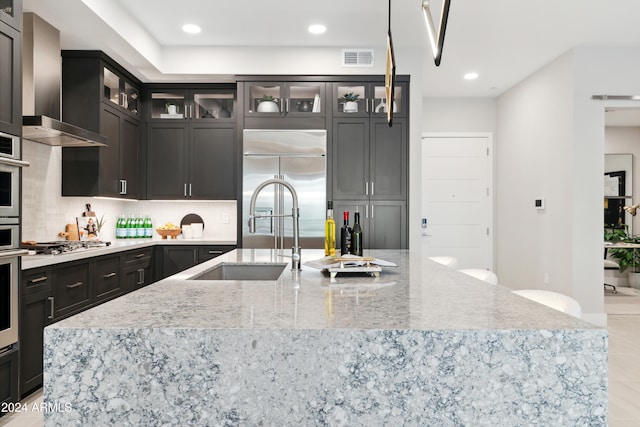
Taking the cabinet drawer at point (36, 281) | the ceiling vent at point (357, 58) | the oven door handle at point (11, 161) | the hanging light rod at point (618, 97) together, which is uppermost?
the ceiling vent at point (357, 58)

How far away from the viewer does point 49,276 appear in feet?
9.86

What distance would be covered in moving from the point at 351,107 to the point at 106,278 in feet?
9.53

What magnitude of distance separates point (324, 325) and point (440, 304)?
38cm

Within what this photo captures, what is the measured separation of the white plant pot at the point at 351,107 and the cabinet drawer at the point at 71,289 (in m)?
2.92

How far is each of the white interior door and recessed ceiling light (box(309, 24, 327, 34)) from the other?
283 cm

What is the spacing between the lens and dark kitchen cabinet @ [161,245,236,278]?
4.84 meters

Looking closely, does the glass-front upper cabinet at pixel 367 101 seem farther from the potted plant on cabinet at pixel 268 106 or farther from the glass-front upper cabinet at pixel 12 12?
the glass-front upper cabinet at pixel 12 12

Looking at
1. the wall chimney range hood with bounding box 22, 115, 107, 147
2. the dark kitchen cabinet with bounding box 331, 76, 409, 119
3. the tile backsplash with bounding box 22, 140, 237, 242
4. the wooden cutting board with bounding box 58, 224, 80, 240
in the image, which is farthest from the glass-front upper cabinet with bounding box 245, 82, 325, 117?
the wooden cutting board with bounding box 58, 224, 80, 240

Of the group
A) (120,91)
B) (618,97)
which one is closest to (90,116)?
(120,91)

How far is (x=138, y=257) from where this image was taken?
4422 millimetres

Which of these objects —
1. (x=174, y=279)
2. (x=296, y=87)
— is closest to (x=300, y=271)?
(x=174, y=279)

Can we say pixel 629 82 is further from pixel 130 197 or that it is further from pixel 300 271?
pixel 130 197

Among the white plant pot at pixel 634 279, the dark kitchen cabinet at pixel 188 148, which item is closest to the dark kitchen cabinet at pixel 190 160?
the dark kitchen cabinet at pixel 188 148

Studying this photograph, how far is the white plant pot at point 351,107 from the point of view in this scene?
490cm
